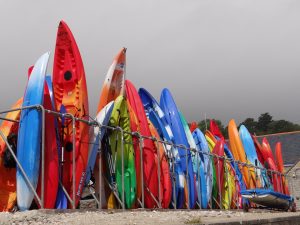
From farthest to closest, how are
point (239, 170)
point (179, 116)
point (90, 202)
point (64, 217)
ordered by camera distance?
point (239, 170) → point (179, 116) → point (90, 202) → point (64, 217)

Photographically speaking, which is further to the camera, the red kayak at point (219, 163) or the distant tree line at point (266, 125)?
the distant tree line at point (266, 125)

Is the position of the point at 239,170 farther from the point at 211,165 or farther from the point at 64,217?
the point at 64,217

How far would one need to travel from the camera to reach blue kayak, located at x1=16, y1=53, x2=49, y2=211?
25.6ft

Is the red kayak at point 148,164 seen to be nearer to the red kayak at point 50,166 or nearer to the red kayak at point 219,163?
the red kayak at point 50,166

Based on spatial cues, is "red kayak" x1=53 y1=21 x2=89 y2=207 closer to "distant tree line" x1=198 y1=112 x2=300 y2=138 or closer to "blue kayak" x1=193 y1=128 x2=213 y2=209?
"blue kayak" x1=193 y1=128 x2=213 y2=209

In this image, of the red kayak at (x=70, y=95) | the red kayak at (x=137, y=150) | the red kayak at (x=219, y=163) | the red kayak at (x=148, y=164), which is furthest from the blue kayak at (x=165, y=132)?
the red kayak at (x=70, y=95)

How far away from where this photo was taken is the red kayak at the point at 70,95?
8.84 metres

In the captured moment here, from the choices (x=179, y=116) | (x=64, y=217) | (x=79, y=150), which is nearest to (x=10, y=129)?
(x=79, y=150)

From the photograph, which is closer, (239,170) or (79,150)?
(79,150)

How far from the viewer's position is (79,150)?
8.99 meters

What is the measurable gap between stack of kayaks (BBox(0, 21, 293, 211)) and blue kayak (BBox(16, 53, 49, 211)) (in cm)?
2

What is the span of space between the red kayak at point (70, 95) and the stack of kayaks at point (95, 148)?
0.06 feet

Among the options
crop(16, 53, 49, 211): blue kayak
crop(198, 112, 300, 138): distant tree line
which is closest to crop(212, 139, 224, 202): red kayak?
crop(16, 53, 49, 211): blue kayak

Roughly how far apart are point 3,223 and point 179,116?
8.29m
